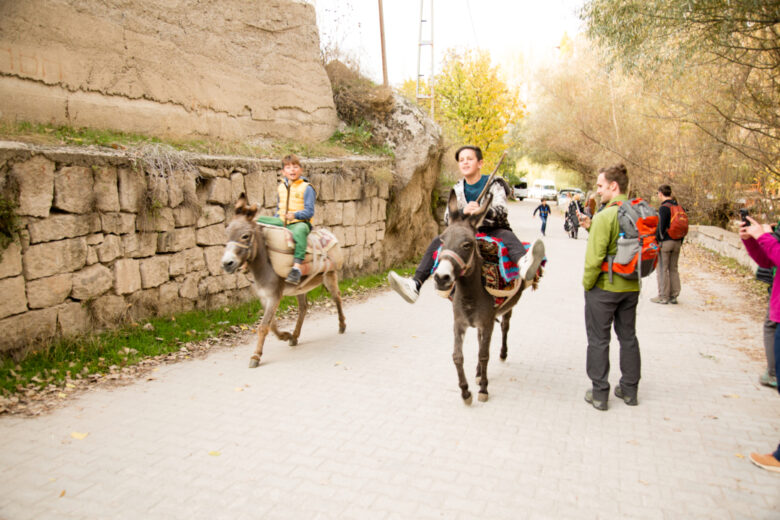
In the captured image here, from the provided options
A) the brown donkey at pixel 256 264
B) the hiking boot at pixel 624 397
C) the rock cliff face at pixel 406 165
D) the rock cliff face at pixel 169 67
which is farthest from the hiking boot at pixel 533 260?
the rock cliff face at pixel 406 165

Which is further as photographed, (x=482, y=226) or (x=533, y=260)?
(x=482, y=226)

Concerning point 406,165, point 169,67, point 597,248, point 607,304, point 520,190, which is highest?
point 169,67

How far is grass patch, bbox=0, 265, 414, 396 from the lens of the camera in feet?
17.2

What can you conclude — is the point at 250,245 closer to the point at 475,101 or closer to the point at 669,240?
the point at 669,240

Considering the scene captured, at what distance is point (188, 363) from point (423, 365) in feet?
9.81

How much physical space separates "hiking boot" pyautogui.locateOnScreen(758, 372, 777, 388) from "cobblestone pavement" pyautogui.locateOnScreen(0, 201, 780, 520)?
0.14m

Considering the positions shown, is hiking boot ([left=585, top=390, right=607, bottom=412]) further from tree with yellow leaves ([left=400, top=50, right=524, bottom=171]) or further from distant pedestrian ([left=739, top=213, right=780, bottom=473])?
tree with yellow leaves ([left=400, top=50, right=524, bottom=171])

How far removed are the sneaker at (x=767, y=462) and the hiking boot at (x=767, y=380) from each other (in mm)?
2024

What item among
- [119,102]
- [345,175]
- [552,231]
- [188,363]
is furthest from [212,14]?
[552,231]

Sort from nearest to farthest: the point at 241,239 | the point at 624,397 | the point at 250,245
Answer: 1. the point at 624,397
2. the point at 241,239
3. the point at 250,245

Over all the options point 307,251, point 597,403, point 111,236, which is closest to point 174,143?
point 111,236

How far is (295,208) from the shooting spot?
6727 mm

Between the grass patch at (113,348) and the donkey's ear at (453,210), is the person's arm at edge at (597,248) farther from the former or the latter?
the grass patch at (113,348)

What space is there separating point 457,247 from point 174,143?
6.04 meters
